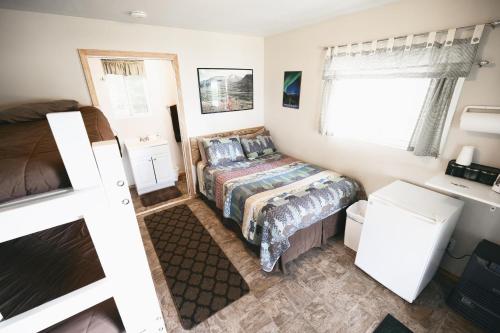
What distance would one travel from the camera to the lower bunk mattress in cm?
89

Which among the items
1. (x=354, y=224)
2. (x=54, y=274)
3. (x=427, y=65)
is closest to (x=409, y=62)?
(x=427, y=65)

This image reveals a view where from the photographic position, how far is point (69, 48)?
2.21 meters

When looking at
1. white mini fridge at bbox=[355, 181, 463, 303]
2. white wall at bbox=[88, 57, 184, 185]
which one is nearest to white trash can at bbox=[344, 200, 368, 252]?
white mini fridge at bbox=[355, 181, 463, 303]

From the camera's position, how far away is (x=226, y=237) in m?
2.52

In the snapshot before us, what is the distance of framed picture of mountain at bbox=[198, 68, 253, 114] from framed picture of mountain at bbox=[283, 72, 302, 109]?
627 mm

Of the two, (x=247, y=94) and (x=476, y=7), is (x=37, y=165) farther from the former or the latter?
(x=247, y=94)

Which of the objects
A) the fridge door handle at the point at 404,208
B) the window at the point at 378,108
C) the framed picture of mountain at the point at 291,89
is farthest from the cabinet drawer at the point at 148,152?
the fridge door handle at the point at 404,208

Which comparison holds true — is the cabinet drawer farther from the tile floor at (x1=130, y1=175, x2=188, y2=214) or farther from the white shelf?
the white shelf

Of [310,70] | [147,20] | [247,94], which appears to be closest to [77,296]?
[147,20]

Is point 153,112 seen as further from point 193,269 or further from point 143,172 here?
point 193,269

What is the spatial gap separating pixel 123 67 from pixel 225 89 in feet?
5.30

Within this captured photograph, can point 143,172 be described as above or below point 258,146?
below

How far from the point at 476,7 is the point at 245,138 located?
263cm

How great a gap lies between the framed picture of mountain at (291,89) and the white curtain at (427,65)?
0.82 m
